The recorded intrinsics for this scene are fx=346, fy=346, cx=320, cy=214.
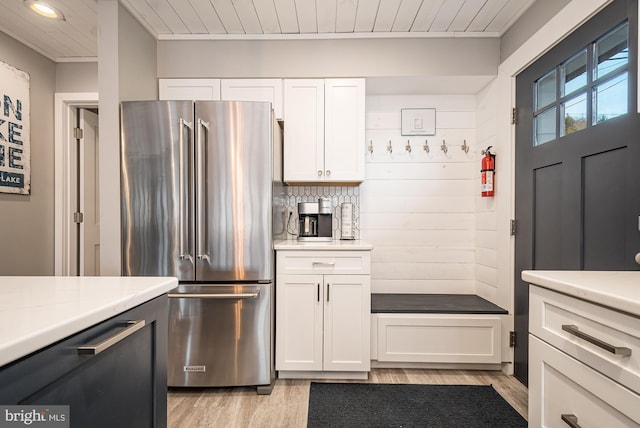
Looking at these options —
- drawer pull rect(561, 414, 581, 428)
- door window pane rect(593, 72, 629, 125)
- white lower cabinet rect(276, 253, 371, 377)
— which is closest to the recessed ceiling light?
white lower cabinet rect(276, 253, 371, 377)

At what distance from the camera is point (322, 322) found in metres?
2.28

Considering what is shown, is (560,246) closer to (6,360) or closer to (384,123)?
(384,123)

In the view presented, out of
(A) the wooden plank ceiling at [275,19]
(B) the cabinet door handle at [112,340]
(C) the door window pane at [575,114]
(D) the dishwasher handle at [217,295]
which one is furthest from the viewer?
(A) the wooden plank ceiling at [275,19]

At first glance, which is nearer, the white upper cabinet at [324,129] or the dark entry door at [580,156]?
the dark entry door at [580,156]

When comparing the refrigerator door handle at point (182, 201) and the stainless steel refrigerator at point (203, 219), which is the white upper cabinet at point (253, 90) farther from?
the refrigerator door handle at point (182, 201)

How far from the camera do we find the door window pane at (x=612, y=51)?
5.04 feet

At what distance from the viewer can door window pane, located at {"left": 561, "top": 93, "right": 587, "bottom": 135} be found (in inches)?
69.6

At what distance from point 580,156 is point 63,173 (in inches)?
148

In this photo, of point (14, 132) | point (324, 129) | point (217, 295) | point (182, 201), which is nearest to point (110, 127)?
point (182, 201)

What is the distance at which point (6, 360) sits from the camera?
1.74ft

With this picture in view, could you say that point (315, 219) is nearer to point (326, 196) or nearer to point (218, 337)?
point (326, 196)

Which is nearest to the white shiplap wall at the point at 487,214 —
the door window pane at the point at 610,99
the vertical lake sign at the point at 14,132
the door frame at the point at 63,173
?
the door window pane at the point at 610,99

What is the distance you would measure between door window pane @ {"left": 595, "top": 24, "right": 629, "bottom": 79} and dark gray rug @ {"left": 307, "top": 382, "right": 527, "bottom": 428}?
182 cm

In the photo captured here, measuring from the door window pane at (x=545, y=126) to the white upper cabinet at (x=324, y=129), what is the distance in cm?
112
